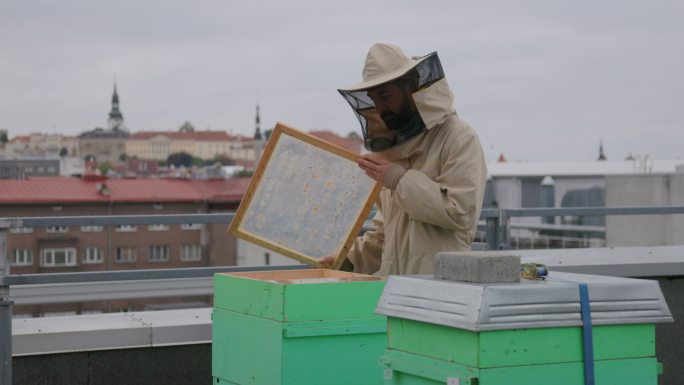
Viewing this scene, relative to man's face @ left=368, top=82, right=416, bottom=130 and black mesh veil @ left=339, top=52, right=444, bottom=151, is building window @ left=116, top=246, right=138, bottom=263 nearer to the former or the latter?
black mesh veil @ left=339, top=52, right=444, bottom=151

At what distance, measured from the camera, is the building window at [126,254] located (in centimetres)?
12238

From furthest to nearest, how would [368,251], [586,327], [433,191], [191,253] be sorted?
[191,253] → [368,251] → [433,191] → [586,327]

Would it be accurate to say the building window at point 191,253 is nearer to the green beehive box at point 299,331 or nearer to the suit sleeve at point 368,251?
the suit sleeve at point 368,251

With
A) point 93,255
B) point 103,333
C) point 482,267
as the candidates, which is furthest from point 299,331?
point 93,255

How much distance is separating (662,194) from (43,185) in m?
85.7

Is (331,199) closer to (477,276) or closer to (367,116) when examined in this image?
(367,116)

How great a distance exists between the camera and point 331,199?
466 cm

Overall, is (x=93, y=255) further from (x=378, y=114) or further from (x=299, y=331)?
(x=299, y=331)

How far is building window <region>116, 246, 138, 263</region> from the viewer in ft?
401

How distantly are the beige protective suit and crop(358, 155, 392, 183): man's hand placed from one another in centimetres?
10

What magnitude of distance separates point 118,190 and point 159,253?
10337mm

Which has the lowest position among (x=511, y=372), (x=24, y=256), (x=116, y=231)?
(x=24, y=256)

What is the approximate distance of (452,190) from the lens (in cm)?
419

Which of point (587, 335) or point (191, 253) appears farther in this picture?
point (191, 253)
